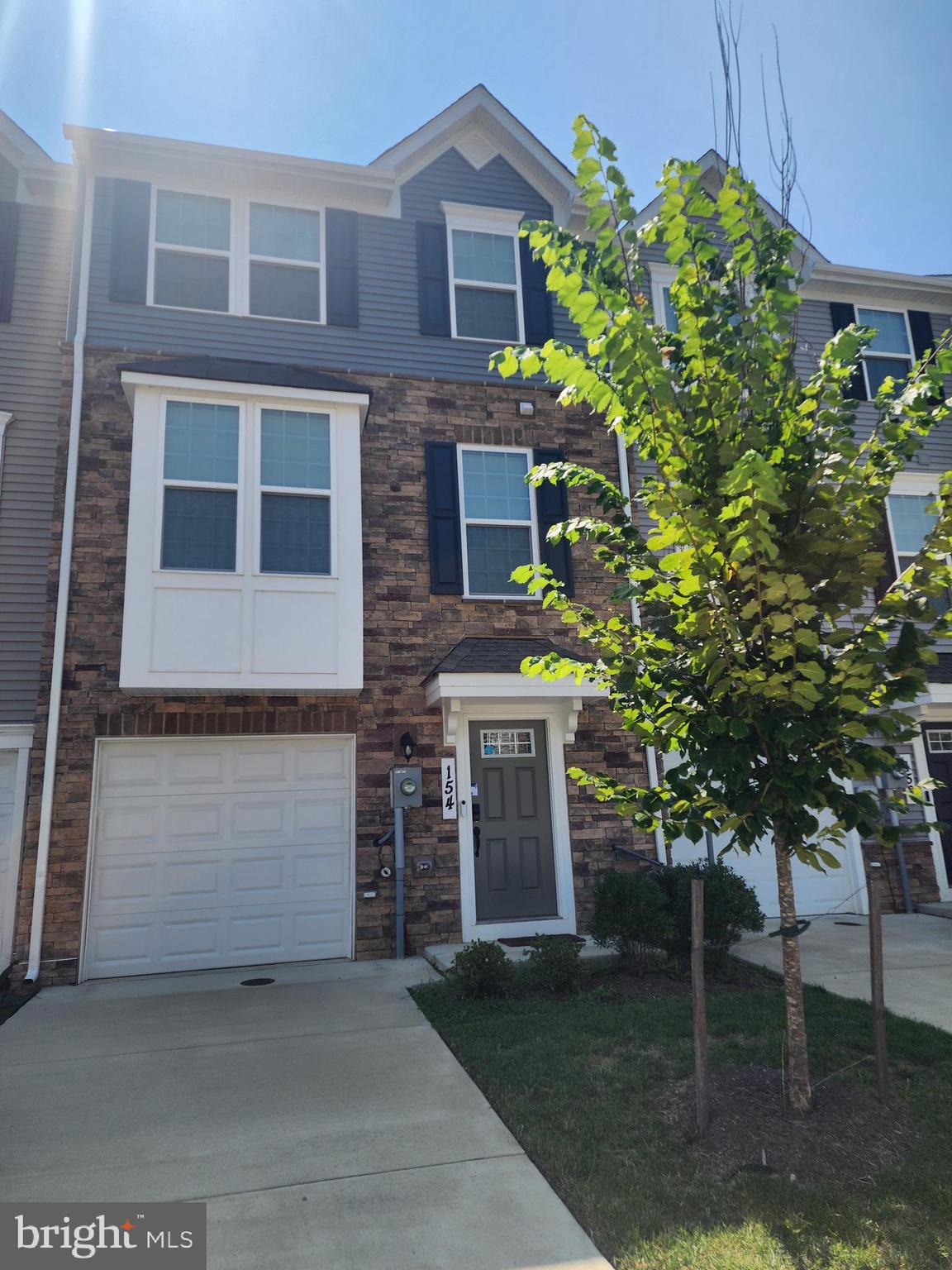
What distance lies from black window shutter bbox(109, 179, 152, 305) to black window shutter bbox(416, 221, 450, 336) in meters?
3.15

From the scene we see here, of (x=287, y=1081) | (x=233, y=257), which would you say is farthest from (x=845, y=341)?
(x=233, y=257)

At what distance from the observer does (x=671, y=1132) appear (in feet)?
13.0

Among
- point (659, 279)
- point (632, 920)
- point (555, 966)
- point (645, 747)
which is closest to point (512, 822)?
point (645, 747)

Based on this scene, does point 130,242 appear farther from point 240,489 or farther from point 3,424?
point 240,489

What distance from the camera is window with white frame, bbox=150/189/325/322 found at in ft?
30.3

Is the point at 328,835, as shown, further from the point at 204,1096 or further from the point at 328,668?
the point at 204,1096

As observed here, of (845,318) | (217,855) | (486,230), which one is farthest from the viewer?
(845,318)

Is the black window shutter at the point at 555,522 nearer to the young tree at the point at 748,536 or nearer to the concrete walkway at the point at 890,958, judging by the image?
the concrete walkway at the point at 890,958

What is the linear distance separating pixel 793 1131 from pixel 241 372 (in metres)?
7.97

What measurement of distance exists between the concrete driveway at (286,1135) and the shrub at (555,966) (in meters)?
1.07

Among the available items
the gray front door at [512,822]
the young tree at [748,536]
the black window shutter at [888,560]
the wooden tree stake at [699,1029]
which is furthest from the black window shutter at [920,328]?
the wooden tree stake at [699,1029]

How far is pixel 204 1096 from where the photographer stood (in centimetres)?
464

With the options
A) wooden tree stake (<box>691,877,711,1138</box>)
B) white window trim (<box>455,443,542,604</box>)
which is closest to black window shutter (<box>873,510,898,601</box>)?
white window trim (<box>455,443,542,604</box>)

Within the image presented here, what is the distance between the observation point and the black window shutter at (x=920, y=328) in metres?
12.2
